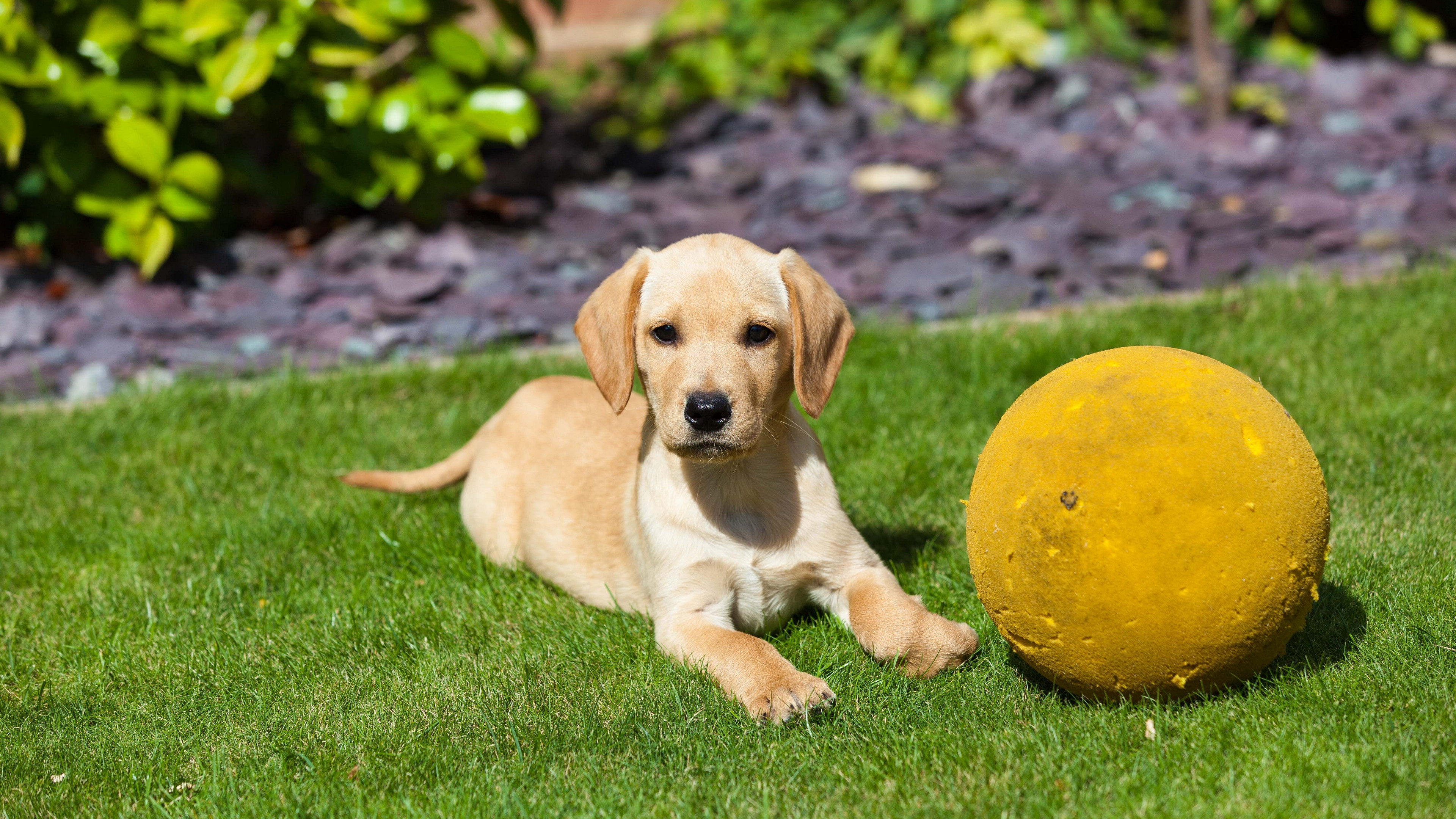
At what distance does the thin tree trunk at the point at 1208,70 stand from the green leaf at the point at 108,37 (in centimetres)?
667

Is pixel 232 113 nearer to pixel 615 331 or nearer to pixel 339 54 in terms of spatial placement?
pixel 339 54

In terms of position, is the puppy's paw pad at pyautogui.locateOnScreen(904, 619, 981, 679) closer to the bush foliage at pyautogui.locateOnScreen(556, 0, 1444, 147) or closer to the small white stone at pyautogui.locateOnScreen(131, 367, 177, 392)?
the small white stone at pyautogui.locateOnScreen(131, 367, 177, 392)

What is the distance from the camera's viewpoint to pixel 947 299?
22.5ft

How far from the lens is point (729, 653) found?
3.56 metres

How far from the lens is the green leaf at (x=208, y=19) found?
22.2 feet

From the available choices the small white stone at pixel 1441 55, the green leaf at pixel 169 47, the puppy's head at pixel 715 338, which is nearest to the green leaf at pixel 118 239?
the green leaf at pixel 169 47

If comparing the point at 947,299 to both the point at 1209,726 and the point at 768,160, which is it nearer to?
the point at 768,160

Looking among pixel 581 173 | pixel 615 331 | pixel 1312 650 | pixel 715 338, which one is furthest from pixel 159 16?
pixel 1312 650

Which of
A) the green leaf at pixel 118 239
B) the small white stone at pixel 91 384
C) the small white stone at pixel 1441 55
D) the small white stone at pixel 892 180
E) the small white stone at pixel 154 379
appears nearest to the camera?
the small white stone at pixel 154 379

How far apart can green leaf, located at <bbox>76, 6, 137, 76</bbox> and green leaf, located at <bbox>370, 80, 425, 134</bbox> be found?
1267mm

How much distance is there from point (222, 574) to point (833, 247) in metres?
4.23

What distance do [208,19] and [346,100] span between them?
2.72 feet

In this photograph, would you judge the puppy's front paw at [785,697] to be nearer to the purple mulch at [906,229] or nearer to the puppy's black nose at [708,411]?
the puppy's black nose at [708,411]

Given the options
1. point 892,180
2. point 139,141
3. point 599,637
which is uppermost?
point 139,141
